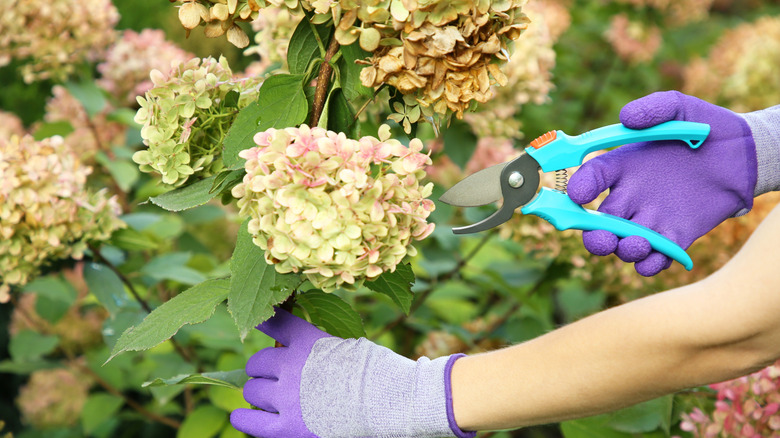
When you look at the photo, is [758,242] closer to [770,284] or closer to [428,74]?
[770,284]

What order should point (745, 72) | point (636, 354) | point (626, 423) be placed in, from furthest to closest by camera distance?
point (745, 72) < point (626, 423) < point (636, 354)

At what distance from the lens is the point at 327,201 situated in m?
0.75

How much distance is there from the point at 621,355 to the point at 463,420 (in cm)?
21

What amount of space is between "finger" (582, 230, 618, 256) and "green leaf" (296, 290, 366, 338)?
14.6 inches

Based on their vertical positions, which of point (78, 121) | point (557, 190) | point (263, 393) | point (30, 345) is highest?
point (557, 190)

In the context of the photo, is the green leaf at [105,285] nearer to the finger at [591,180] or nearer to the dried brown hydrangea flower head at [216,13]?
the dried brown hydrangea flower head at [216,13]

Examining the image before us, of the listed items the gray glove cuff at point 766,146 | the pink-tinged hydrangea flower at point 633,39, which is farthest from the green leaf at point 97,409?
the pink-tinged hydrangea flower at point 633,39

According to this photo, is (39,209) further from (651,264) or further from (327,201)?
(651,264)

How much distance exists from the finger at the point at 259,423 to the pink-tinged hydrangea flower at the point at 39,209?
1.91ft

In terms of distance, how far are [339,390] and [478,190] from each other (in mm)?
357

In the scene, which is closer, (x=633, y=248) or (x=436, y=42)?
(x=436, y=42)

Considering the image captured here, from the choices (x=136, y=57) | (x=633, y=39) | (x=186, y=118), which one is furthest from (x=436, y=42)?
(x=633, y=39)

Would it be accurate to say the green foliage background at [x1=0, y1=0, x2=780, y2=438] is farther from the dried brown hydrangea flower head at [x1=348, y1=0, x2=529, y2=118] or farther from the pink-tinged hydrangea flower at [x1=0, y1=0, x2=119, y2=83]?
A: the dried brown hydrangea flower head at [x1=348, y1=0, x2=529, y2=118]

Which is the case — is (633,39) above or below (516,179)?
below
